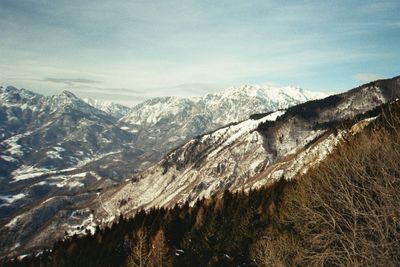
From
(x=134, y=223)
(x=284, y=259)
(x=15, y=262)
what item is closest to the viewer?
(x=284, y=259)

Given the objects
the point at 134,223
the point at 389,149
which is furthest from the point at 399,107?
the point at 134,223

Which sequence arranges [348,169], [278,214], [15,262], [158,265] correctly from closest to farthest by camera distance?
[348,169], [158,265], [278,214], [15,262]

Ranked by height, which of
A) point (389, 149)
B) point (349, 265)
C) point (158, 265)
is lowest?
point (158, 265)

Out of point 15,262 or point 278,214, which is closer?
point 278,214

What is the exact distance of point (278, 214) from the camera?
73.1 m

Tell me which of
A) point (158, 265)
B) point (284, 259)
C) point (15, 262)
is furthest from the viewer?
point (15, 262)

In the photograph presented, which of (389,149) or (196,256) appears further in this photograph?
(196,256)

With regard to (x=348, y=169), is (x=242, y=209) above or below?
below

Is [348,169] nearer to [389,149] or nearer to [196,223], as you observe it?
[389,149]

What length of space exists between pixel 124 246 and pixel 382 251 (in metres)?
68.4

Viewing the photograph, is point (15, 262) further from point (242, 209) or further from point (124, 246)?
point (242, 209)

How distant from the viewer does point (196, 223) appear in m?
83.3

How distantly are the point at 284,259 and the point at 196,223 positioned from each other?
36.7 m

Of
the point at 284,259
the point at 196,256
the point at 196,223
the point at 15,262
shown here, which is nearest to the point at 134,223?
the point at 196,223
